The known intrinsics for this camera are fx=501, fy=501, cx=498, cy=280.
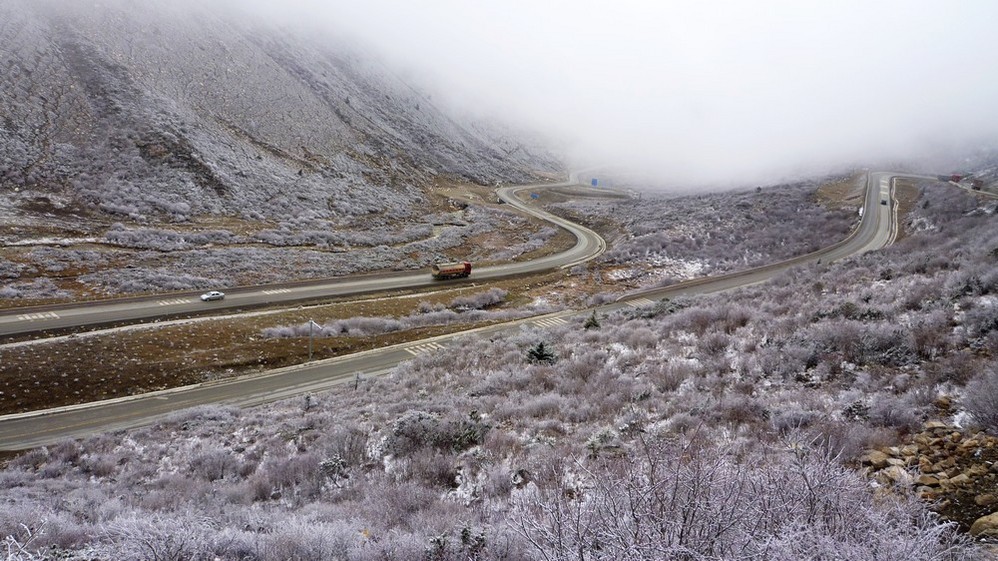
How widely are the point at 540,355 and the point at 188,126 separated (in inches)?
2648

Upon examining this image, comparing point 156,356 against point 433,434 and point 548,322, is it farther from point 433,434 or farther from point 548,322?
point 548,322

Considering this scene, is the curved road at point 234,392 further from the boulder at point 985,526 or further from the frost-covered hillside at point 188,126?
the frost-covered hillside at point 188,126

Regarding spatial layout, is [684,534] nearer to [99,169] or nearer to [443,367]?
[443,367]

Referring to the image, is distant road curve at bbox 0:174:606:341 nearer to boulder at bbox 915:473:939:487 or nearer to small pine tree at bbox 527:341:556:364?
small pine tree at bbox 527:341:556:364

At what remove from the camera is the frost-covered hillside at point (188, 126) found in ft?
178

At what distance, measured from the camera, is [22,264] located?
1473 inches

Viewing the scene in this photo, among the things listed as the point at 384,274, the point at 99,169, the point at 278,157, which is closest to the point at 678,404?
the point at 384,274

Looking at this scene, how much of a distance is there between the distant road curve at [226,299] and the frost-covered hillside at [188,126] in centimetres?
2126

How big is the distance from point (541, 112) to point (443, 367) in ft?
523

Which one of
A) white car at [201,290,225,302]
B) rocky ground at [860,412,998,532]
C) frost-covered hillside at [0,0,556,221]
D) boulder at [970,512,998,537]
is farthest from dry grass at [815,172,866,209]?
white car at [201,290,225,302]

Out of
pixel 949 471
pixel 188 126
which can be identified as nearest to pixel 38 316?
pixel 949 471

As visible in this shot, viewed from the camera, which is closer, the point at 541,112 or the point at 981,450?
the point at 981,450

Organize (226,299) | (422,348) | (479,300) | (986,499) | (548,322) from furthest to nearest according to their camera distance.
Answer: (479,300), (226,299), (548,322), (422,348), (986,499)

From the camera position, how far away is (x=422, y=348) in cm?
3033
